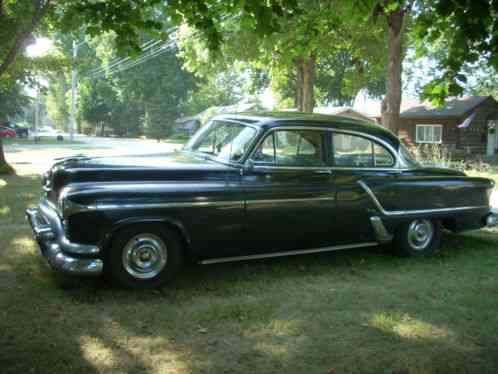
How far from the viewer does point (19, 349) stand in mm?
3916

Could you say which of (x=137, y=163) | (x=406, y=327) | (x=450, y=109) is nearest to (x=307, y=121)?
(x=137, y=163)

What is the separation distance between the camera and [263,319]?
460 cm

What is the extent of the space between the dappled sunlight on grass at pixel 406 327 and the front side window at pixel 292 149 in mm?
1962

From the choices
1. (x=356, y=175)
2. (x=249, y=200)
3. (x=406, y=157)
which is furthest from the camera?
(x=406, y=157)

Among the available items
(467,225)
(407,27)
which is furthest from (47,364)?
(407,27)

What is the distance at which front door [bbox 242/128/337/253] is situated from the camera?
560cm

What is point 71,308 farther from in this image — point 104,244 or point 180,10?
point 180,10

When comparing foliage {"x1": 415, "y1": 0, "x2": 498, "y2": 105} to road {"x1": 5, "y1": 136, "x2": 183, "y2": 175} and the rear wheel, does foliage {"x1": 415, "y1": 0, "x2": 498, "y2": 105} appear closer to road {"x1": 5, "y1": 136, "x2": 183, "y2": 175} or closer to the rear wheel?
the rear wheel

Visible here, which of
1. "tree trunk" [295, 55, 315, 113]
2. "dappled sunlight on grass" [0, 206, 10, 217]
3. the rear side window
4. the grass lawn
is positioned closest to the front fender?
the grass lawn

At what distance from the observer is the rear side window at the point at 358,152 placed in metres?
6.16

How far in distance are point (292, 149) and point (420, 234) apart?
2.26 meters

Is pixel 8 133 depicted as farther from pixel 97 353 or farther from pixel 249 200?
pixel 97 353

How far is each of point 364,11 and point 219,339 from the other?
11.5ft

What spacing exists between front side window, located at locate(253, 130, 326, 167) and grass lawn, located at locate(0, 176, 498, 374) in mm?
1279
